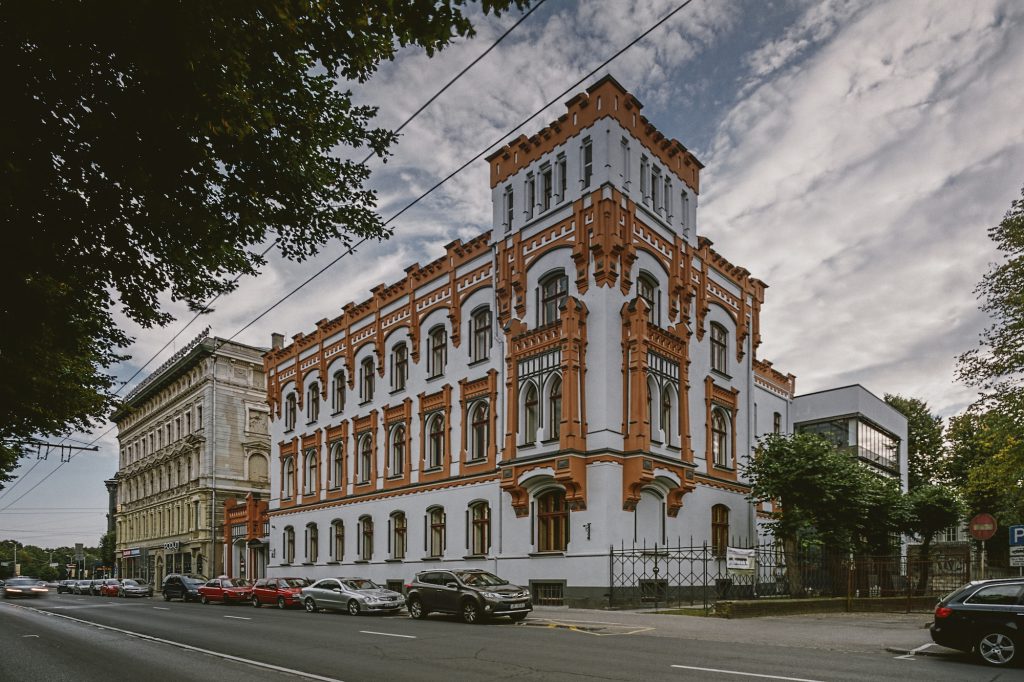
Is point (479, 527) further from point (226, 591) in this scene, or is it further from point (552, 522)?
point (226, 591)

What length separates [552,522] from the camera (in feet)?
87.0

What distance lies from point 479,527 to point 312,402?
1577 cm

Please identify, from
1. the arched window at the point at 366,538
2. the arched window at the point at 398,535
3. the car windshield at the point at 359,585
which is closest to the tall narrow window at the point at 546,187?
the car windshield at the point at 359,585

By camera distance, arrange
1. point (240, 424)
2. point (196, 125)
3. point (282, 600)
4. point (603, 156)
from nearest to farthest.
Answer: point (196, 125), point (603, 156), point (282, 600), point (240, 424)

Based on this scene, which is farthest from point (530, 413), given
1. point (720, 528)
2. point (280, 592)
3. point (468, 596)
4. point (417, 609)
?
point (280, 592)

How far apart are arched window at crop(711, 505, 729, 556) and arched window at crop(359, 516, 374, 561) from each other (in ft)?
49.0

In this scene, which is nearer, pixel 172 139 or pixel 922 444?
pixel 172 139

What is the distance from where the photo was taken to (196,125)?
7723mm

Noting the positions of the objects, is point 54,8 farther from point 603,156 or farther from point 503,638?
point 603,156

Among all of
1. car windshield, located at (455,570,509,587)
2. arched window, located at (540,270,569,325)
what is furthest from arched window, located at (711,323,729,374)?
car windshield, located at (455,570,509,587)

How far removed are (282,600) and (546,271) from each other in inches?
633

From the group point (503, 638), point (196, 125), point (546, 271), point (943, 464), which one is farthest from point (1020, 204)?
point (943, 464)

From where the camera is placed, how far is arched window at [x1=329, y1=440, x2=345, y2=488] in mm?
39094

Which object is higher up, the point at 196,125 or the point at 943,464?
the point at 196,125
